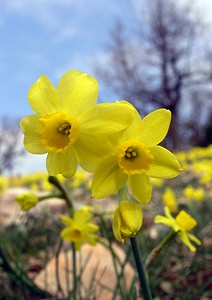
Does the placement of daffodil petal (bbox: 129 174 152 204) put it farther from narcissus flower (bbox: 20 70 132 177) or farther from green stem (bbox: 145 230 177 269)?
green stem (bbox: 145 230 177 269)

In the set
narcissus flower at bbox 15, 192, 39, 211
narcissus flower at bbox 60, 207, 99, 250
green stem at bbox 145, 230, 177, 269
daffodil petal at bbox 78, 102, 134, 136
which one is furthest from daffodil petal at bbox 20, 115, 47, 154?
narcissus flower at bbox 60, 207, 99, 250

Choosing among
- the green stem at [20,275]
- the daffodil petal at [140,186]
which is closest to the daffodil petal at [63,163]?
the daffodil petal at [140,186]

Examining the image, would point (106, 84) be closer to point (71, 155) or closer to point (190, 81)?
point (190, 81)

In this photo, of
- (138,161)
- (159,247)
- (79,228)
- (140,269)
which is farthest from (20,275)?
(138,161)

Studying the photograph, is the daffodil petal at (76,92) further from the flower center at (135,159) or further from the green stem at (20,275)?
the green stem at (20,275)

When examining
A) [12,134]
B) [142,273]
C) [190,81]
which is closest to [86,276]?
[142,273]

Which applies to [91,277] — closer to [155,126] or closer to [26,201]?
[26,201]

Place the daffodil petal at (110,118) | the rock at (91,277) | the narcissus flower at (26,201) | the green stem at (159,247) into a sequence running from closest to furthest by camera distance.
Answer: the daffodil petal at (110,118), the green stem at (159,247), the narcissus flower at (26,201), the rock at (91,277)
